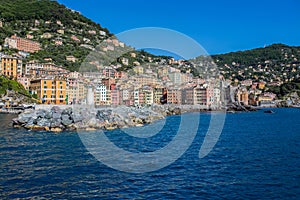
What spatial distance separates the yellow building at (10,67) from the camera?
59.2m

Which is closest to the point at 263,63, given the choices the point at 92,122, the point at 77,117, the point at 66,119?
the point at 92,122

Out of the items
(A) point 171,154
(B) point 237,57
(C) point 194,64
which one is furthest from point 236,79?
(A) point 171,154

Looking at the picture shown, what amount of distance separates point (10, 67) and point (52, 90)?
13830 millimetres

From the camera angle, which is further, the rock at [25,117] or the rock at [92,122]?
the rock at [25,117]

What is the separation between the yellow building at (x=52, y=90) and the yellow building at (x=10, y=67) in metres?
10.6

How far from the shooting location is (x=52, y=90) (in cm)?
5247

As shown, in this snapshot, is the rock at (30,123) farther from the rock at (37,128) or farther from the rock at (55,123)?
the rock at (55,123)

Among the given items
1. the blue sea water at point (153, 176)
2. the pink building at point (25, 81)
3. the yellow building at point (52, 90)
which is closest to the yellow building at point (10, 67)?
the pink building at point (25, 81)

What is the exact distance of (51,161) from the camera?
492 inches

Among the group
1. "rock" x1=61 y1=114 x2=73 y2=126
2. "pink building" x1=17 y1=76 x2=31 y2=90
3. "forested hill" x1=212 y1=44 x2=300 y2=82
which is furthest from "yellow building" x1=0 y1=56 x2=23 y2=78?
"forested hill" x1=212 y1=44 x2=300 y2=82

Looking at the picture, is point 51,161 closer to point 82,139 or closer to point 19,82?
point 82,139

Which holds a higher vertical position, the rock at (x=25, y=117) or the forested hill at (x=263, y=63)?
the forested hill at (x=263, y=63)

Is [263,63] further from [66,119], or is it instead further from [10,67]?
[66,119]

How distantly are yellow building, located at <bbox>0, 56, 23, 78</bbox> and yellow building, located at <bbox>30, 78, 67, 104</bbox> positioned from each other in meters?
10.6
